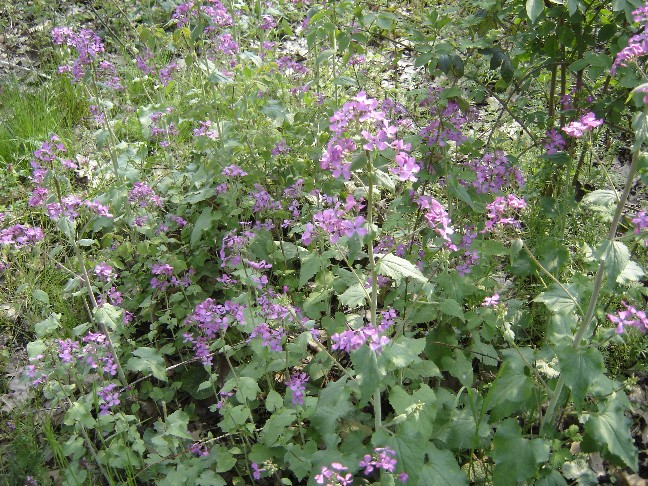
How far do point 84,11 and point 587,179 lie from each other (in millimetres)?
4932

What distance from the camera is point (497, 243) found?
8.30 ft

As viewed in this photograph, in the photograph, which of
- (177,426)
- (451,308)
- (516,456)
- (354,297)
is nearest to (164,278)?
(177,426)

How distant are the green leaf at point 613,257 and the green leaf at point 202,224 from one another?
1.96 m

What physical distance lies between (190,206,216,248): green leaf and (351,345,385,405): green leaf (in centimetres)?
152

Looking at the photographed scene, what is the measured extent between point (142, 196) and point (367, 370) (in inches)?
70.5

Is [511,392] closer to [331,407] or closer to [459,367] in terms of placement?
[459,367]

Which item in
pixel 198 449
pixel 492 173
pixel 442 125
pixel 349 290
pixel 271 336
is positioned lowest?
pixel 198 449

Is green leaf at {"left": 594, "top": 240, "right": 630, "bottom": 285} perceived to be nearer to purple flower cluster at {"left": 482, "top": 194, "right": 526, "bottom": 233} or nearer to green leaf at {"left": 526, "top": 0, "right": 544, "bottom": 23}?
purple flower cluster at {"left": 482, "top": 194, "right": 526, "bottom": 233}

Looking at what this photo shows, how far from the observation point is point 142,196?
3115 millimetres

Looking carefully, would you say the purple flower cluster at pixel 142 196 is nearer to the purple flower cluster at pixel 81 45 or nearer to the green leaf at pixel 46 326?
the purple flower cluster at pixel 81 45

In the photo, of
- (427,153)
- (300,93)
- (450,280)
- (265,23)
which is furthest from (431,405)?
(265,23)

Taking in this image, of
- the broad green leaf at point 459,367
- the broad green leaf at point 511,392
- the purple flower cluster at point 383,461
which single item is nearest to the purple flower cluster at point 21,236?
the purple flower cluster at point 383,461

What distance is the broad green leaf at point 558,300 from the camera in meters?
2.15

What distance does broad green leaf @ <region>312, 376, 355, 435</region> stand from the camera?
7.14 feet
